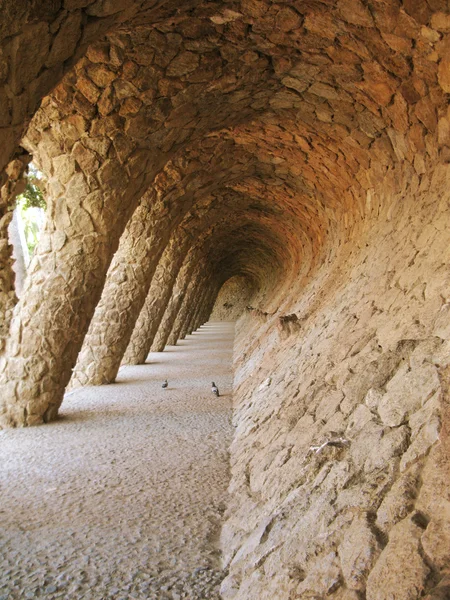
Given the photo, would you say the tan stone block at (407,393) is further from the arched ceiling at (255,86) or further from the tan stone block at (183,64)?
the tan stone block at (183,64)

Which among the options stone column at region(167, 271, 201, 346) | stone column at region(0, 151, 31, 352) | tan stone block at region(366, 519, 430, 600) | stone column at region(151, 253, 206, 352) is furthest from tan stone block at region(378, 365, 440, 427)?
stone column at region(167, 271, 201, 346)

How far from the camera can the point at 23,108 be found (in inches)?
104

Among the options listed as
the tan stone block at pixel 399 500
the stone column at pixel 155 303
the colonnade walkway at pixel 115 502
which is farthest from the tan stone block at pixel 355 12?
the stone column at pixel 155 303

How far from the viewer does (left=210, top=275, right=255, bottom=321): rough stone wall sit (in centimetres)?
3447

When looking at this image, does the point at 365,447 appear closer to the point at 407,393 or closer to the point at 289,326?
the point at 407,393

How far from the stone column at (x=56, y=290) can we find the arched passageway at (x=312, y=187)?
0.02 m

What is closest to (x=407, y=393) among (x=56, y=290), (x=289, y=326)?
(x=56, y=290)

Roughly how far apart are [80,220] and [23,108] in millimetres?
2881

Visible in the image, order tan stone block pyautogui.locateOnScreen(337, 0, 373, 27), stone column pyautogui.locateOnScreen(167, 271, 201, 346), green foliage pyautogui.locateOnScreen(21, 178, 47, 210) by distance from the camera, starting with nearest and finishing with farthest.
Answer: tan stone block pyautogui.locateOnScreen(337, 0, 373, 27)
green foliage pyautogui.locateOnScreen(21, 178, 47, 210)
stone column pyautogui.locateOnScreen(167, 271, 201, 346)

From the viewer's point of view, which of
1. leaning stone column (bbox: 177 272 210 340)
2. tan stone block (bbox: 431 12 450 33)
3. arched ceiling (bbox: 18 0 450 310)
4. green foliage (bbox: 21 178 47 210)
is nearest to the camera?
tan stone block (bbox: 431 12 450 33)

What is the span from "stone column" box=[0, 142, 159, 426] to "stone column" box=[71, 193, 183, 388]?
2.76 m

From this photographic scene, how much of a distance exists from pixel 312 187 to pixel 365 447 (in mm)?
6321

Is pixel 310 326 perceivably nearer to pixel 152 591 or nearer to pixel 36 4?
pixel 152 591

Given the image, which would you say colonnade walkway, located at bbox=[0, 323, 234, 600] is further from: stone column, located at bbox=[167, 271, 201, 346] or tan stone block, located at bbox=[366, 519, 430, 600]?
stone column, located at bbox=[167, 271, 201, 346]
